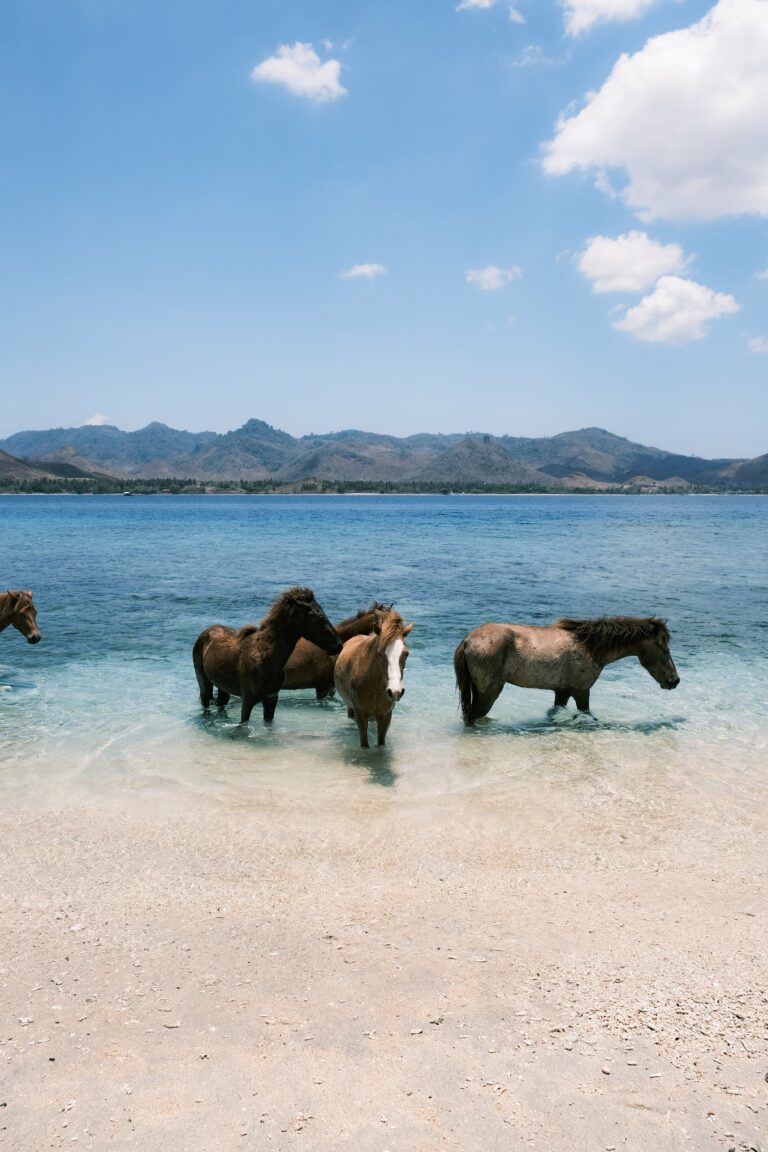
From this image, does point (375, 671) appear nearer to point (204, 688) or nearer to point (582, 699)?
point (204, 688)

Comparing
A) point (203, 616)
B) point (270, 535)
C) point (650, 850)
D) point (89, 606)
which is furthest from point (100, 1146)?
point (270, 535)

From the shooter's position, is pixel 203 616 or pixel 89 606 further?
pixel 89 606

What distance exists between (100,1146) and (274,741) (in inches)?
231

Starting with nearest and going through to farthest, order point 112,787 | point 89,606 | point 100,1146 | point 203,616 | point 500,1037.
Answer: point 100,1146, point 500,1037, point 112,787, point 203,616, point 89,606

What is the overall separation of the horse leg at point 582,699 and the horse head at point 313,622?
3392 millimetres

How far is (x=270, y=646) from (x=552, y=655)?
12.2 feet

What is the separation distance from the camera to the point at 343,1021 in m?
3.65

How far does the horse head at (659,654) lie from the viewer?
31.0 ft

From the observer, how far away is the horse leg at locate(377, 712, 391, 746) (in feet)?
26.3

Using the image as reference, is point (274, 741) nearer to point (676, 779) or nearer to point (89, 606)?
point (676, 779)

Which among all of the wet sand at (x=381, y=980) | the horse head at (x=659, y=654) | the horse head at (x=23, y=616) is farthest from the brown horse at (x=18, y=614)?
the horse head at (x=659, y=654)

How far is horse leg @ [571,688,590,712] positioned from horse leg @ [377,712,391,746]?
285 centimetres

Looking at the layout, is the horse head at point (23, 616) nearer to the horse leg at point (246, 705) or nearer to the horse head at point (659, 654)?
the horse leg at point (246, 705)

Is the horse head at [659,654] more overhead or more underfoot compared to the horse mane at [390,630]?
more underfoot
